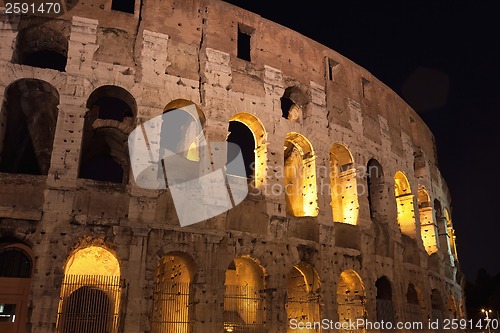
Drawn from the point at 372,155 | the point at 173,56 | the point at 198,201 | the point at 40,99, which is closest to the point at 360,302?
the point at 372,155

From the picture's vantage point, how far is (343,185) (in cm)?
1536

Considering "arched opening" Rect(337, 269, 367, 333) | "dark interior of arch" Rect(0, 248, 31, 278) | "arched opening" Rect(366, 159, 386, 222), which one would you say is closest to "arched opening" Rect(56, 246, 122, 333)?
"dark interior of arch" Rect(0, 248, 31, 278)

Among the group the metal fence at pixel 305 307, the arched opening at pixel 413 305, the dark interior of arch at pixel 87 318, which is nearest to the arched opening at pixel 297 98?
the metal fence at pixel 305 307

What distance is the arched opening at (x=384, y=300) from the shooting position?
1423 cm

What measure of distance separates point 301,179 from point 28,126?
834 cm

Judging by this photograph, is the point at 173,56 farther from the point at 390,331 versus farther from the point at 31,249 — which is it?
the point at 390,331

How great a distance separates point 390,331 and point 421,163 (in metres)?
7.35

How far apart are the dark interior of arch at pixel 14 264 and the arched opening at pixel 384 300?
9749mm

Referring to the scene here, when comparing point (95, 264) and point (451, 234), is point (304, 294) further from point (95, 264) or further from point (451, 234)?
point (451, 234)

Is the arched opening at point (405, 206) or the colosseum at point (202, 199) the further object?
the arched opening at point (405, 206)

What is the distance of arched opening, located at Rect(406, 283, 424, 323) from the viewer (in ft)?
50.5

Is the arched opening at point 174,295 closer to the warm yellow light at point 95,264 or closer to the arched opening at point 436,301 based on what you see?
the warm yellow light at point 95,264

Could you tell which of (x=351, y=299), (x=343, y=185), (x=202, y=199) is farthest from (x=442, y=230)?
(x=202, y=199)

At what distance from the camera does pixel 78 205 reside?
10398mm
